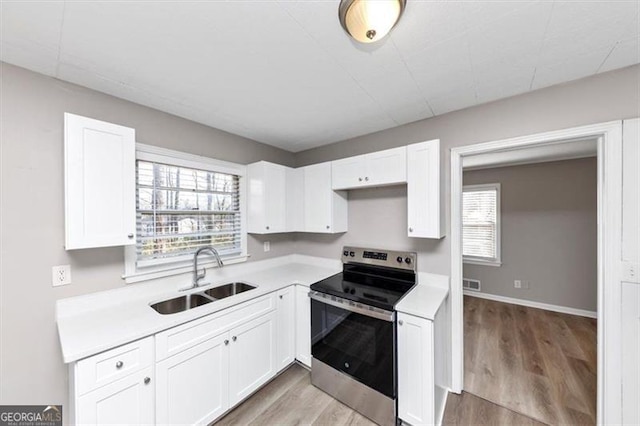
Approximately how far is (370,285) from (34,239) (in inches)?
93.8

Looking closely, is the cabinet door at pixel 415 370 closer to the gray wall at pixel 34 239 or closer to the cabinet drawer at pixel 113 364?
the cabinet drawer at pixel 113 364

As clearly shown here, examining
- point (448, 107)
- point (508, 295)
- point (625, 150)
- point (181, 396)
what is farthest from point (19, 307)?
point (508, 295)

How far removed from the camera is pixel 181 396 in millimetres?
1565

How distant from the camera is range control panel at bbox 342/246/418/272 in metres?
2.26

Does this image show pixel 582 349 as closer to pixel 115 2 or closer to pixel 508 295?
pixel 508 295

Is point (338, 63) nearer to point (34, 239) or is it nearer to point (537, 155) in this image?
point (34, 239)

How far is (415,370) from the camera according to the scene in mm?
1653

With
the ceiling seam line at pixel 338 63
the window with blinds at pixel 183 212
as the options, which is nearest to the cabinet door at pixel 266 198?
the window with blinds at pixel 183 212

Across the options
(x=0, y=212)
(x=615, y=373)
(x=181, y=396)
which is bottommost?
(x=181, y=396)

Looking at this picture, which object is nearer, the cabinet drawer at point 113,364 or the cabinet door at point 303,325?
the cabinet drawer at point 113,364

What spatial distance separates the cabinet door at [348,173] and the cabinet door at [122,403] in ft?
6.65

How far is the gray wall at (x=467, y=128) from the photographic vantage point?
1519mm

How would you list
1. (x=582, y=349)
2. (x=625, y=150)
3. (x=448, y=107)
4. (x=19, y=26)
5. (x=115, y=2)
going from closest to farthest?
(x=115, y=2) → (x=19, y=26) → (x=625, y=150) → (x=448, y=107) → (x=582, y=349)

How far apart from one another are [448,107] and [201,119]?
2169 millimetres
